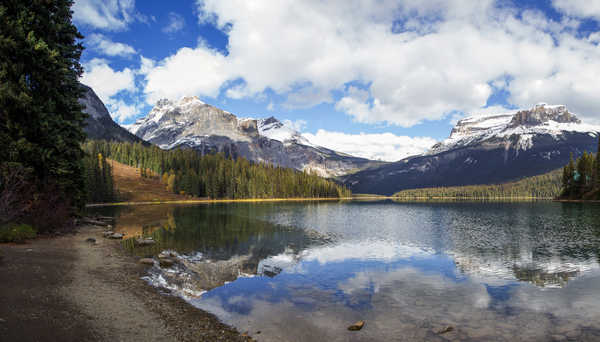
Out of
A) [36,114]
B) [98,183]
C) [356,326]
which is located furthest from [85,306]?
[98,183]

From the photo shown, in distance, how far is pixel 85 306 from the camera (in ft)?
46.6

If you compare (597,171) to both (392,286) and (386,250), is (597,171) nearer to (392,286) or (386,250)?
(386,250)

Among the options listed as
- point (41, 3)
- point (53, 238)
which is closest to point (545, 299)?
point (53, 238)

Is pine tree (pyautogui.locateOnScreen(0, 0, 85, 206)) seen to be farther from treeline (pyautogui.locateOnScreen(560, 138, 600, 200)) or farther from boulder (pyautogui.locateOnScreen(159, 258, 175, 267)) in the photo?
treeline (pyautogui.locateOnScreen(560, 138, 600, 200))

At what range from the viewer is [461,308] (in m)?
19.4

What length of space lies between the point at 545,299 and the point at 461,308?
638 centimetres

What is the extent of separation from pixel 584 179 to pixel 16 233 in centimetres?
18719

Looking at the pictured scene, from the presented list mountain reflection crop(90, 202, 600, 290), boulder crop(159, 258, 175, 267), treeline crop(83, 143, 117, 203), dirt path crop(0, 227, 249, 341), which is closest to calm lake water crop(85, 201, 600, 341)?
mountain reflection crop(90, 202, 600, 290)

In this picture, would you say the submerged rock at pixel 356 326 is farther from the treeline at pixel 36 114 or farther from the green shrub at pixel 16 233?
the treeline at pixel 36 114

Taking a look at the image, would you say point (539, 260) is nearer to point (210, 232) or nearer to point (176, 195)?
point (210, 232)

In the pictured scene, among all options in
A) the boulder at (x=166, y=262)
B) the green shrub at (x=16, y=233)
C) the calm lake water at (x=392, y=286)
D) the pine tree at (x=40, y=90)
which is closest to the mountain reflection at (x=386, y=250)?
the calm lake water at (x=392, y=286)

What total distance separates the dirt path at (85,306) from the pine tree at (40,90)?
1163 cm

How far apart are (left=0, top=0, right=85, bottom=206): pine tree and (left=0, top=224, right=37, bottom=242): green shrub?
6043 mm

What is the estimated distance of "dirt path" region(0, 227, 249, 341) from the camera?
11.5 m
